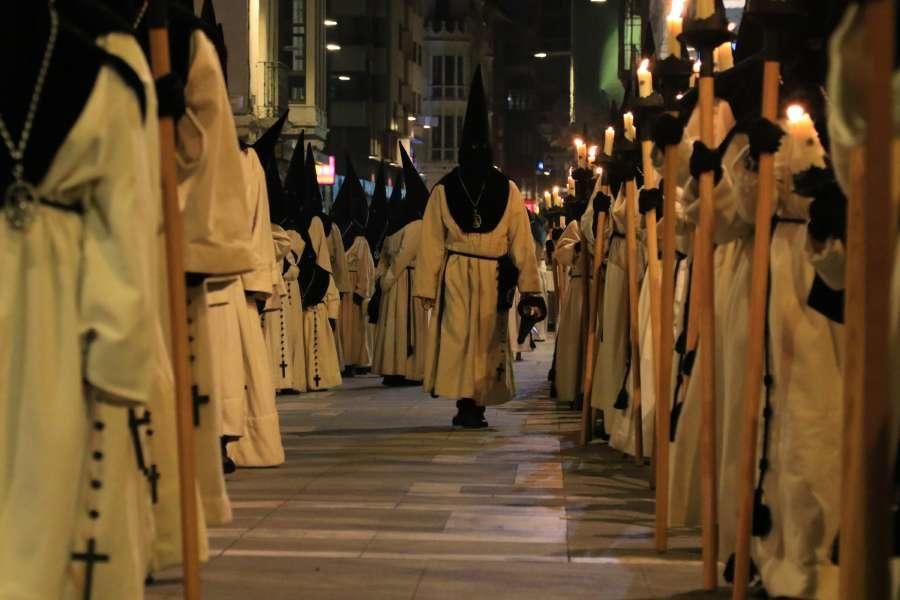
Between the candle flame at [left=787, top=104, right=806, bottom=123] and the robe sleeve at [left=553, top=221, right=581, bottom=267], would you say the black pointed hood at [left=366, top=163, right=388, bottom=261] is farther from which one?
the candle flame at [left=787, top=104, right=806, bottom=123]

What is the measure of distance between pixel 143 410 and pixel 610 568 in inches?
107

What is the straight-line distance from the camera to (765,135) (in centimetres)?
571

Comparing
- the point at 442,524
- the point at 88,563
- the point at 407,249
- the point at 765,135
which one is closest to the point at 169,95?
the point at 88,563

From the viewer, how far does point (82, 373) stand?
4.38 metres

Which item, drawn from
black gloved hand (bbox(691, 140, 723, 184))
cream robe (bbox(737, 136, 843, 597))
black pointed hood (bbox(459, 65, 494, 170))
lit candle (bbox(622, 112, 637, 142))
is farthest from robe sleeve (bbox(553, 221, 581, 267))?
cream robe (bbox(737, 136, 843, 597))

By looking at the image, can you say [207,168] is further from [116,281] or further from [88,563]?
[88,563]

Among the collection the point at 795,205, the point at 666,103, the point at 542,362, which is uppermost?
the point at 666,103

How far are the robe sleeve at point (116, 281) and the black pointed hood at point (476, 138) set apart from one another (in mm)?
9160

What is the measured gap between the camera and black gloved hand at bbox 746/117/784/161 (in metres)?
5.71

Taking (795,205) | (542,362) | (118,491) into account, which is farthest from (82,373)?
(542,362)

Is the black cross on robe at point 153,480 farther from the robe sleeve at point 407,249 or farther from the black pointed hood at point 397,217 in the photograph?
the black pointed hood at point 397,217

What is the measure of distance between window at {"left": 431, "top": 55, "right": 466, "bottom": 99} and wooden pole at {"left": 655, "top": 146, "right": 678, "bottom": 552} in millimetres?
88267

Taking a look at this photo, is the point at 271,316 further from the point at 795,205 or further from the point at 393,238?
the point at 795,205

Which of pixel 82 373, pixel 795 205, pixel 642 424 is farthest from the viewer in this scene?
pixel 642 424
